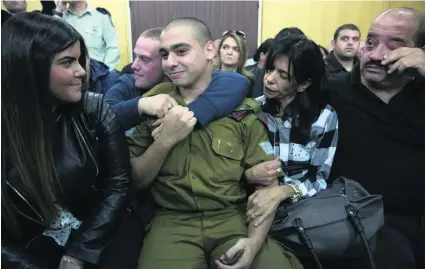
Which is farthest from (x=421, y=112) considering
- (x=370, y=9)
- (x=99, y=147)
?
(x=370, y=9)

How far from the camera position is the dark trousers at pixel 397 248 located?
1399mm

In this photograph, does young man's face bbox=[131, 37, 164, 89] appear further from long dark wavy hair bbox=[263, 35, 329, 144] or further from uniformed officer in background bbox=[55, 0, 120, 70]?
uniformed officer in background bbox=[55, 0, 120, 70]

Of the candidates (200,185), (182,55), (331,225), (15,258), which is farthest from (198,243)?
(182,55)

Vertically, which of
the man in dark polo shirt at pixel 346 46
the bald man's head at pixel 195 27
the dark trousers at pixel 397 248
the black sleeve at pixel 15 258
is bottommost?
the dark trousers at pixel 397 248

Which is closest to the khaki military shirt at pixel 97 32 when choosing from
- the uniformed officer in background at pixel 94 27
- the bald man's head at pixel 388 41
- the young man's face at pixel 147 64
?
the uniformed officer in background at pixel 94 27

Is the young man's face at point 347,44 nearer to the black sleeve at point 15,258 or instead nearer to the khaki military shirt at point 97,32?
the khaki military shirt at point 97,32

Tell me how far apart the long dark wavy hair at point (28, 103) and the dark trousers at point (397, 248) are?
921 mm

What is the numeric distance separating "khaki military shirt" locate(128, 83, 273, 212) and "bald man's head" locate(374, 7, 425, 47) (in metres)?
0.75

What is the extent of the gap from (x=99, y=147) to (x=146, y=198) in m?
0.33

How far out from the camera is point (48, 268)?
1166 mm

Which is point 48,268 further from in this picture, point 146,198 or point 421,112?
point 421,112

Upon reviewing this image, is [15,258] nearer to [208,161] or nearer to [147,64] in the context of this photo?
[208,161]

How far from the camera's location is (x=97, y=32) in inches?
151

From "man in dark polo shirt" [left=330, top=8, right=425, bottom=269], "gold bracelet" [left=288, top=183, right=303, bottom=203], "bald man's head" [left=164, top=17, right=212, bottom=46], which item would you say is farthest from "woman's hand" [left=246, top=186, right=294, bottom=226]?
"bald man's head" [left=164, top=17, right=212, bottom=46]
